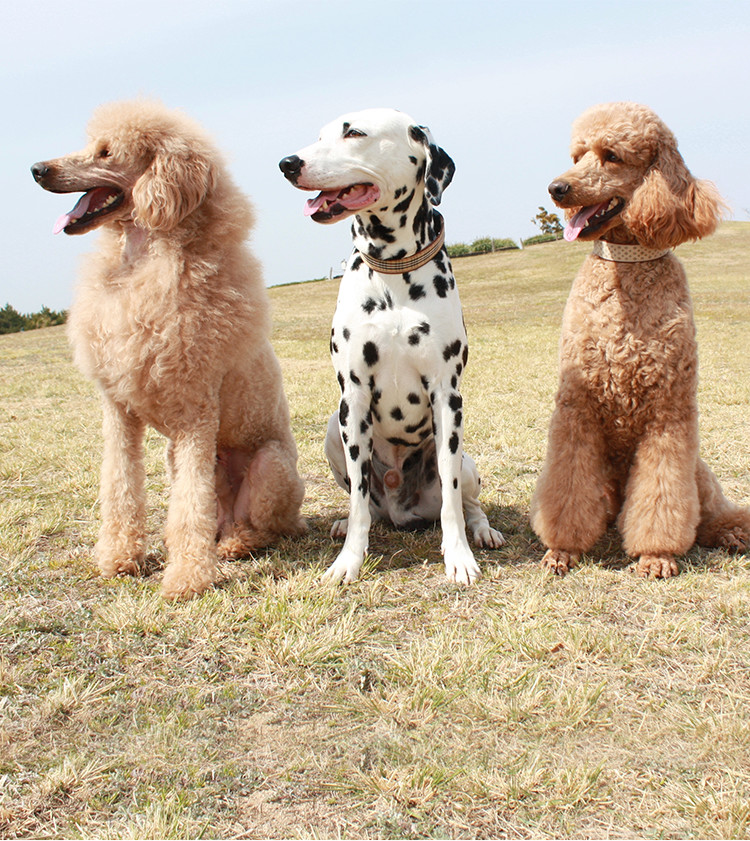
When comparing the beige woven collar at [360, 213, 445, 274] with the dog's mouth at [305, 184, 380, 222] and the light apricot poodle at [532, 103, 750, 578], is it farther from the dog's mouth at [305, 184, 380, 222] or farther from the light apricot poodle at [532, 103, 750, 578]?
the light apricot poodle at [532, 103, 750, 578]

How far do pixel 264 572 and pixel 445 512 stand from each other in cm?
83

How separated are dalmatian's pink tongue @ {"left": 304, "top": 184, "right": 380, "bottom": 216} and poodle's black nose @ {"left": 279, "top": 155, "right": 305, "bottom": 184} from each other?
5.5 inches

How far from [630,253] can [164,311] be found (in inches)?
74.9

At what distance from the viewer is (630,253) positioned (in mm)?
2971

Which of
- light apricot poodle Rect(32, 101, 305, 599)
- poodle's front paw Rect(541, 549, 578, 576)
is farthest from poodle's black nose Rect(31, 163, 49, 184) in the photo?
poodle's front paw Rect(541, 549, 578, 576)

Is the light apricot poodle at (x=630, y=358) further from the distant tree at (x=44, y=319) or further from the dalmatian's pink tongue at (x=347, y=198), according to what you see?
the distant tree at (x=44, y=319)

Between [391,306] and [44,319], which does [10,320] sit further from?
[391,306]

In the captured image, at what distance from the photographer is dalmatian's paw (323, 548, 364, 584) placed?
301 cm

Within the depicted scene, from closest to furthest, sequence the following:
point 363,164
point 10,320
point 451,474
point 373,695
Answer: point 373,695, point 363,164, point 451,474, point 10,320

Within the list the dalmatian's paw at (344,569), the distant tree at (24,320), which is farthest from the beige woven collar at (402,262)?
the distant tree at (24,320)

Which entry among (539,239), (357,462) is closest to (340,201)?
(357,462)

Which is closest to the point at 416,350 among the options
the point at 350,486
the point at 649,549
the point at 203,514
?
the point at 350,486

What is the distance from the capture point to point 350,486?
10.6 feet

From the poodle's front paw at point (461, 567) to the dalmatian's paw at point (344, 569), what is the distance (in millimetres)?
376
